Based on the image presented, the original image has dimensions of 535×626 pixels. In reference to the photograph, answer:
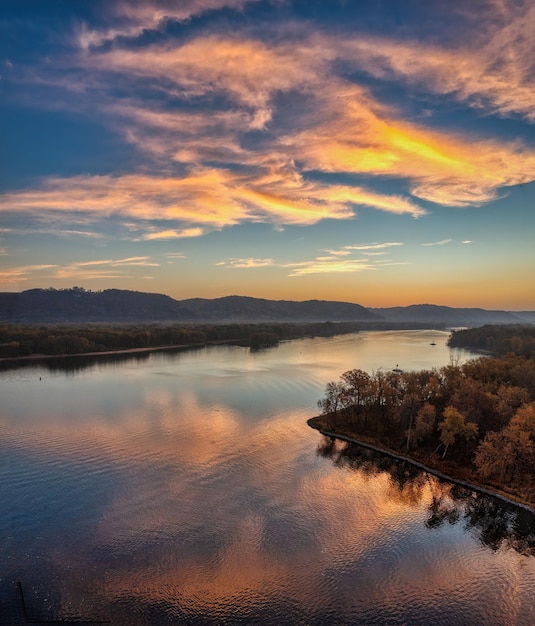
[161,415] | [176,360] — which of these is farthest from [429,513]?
[176,360]

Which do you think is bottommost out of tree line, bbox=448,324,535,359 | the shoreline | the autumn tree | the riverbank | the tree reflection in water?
the tree reflection in water

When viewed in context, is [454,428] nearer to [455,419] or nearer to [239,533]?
[455,419]

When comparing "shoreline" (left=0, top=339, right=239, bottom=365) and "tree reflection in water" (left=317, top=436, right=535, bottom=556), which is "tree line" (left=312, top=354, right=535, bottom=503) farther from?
"shoreline" (left=0, top=339, right=239, bottom=365)

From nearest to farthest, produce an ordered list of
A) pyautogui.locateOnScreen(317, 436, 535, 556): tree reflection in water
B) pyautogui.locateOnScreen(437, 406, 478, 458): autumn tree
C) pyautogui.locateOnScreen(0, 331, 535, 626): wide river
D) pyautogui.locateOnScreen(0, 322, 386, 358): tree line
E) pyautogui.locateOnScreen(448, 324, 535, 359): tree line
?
1. pyautogui.locateOnScreen(0, 331, 535, 626): wide river
2. pyautogui.locateOnScreen(317, 436, 535, 556): tree reflection in water
3. pyautogui.locateOnScreen(437, 406, 478, 458): autumn tree
4. pyautogui.locateOnScreen(448, 324, 535, 359): tree line
5. pyautogui.locateOnScreen(0, 322, 386, 358): tree line

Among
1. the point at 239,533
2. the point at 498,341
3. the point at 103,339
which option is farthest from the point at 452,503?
the point at 103,339

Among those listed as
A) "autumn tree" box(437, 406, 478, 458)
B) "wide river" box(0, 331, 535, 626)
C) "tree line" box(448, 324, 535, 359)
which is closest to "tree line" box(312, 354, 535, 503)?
"autumn tree" box(437, 406, 478, 458)

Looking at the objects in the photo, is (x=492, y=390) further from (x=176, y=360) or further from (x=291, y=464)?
(x=176, y=360)
